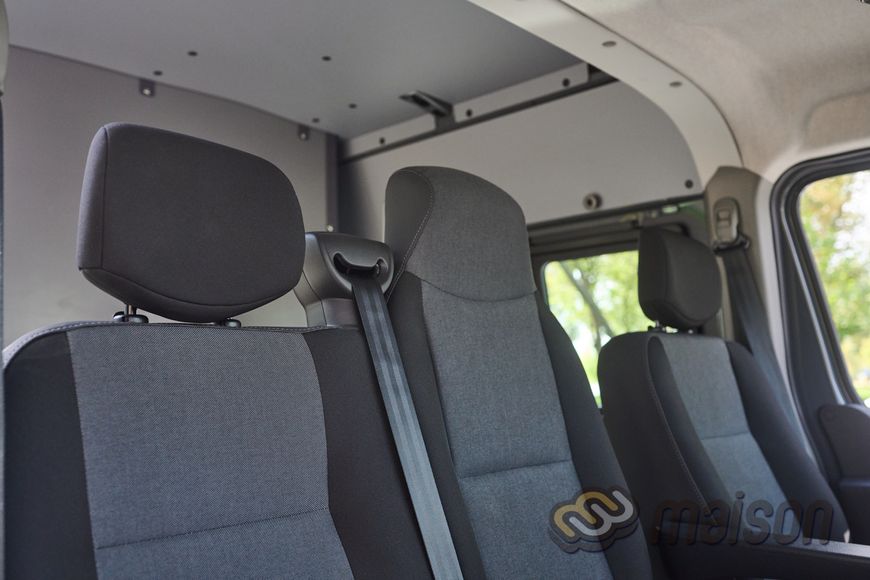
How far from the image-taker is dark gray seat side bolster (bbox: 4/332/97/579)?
39.5 inches

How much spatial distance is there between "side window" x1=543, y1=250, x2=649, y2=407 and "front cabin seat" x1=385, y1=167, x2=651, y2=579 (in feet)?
4.99

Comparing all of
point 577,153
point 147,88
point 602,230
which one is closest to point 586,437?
point 602,230

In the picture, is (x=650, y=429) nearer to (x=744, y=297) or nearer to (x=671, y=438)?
(x=671, y=438)

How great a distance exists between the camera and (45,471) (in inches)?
41.1

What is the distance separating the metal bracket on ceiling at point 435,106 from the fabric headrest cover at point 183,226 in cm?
243

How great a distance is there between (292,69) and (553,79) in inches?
42.7

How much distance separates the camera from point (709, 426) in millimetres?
2383

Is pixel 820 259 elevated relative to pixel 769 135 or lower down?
lower down

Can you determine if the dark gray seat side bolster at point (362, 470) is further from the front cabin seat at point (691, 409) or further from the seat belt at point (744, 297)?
the seat belt at point (744, 297)

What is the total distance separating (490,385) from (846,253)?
2.27 meters

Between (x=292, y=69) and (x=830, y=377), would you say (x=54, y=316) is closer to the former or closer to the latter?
(x=292, y=69)

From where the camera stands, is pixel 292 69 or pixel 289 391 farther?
pixel 292 69

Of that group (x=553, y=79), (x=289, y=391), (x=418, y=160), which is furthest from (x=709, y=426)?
(x=418, y=160)

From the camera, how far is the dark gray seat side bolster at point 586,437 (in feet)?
5.71
